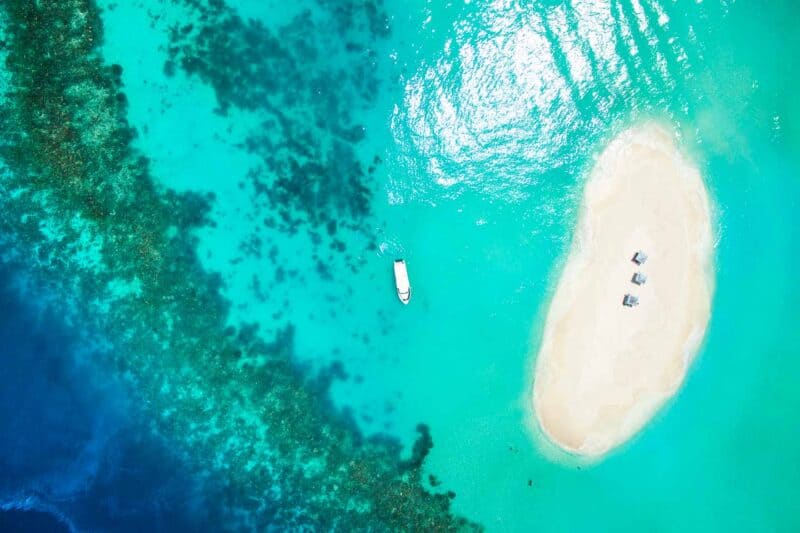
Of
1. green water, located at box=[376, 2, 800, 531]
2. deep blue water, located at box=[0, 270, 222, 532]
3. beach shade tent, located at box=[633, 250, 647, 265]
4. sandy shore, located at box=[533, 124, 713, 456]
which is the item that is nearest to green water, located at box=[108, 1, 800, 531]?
green water, located at box=[376, 2, 800, 531]

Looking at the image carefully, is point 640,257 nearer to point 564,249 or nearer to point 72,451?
point 564,249

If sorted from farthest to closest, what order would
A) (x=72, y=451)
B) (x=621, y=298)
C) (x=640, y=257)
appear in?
(x=72, y=451)
(x=621, y=298)
(x=640, y=257)

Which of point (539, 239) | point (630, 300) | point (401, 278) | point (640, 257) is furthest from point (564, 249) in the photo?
point (401, 278)

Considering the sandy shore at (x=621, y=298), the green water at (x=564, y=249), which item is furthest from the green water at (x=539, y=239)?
the sandy shore at (x=621, y=298)

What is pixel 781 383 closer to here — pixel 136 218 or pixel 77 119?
pixel 136 218

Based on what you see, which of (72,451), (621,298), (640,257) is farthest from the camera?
(72,451)
